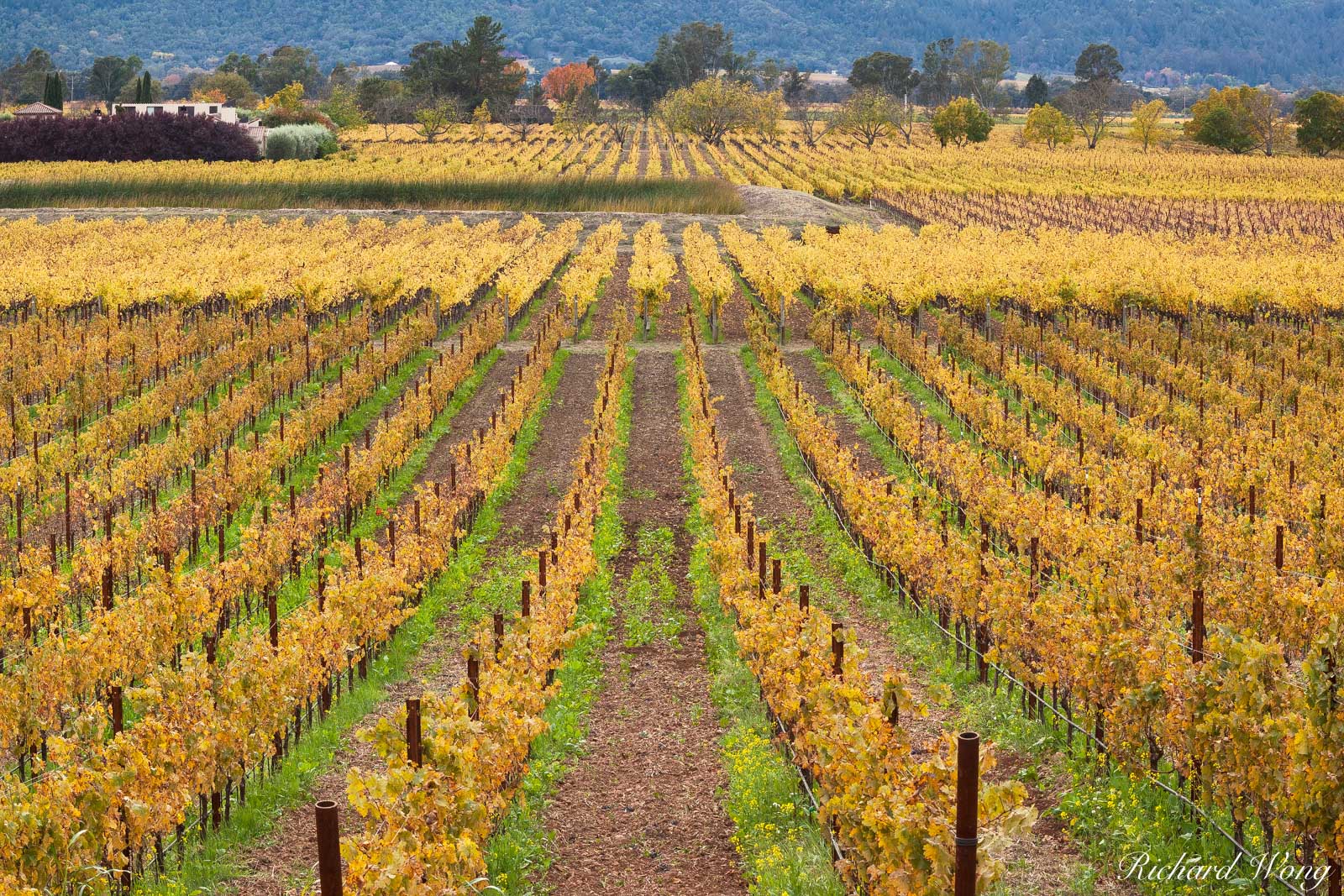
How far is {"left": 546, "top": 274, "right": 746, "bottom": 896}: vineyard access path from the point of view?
9.80m

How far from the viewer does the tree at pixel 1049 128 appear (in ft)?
407

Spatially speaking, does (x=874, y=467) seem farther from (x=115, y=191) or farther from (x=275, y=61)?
(x=275, y=61)

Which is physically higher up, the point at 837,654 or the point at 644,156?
the point at 644,156

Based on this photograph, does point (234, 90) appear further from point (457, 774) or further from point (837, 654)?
point (457, 774)

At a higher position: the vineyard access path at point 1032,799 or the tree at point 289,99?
the tree at point 289,99

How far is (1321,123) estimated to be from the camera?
4146 inches

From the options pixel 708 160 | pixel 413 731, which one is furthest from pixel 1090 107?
pixel 413 731

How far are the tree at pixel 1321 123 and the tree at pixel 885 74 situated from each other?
216ft

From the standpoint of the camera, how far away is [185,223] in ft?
200

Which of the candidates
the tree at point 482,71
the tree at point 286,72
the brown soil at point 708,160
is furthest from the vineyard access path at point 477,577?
the tree at point 286,72

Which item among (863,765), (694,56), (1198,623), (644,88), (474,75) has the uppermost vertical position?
(694,56)

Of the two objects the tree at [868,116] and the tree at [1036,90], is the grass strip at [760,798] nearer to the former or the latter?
the tree at [868,116]

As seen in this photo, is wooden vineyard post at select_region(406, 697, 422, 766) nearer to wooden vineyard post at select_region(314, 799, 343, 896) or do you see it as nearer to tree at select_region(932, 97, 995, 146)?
wooden vineyard post at select_region(314, 799, 343, 896)

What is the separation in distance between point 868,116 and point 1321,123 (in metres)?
35.7
